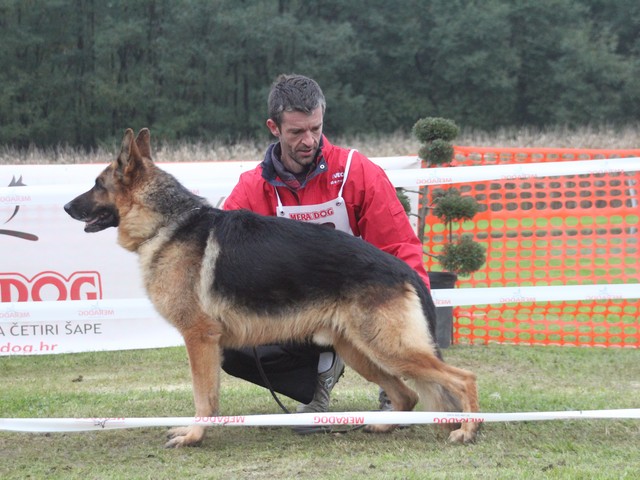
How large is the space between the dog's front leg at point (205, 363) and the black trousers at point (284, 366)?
606 mm

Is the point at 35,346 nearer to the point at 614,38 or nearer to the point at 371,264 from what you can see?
the point at 371,264

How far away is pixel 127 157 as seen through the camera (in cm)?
468

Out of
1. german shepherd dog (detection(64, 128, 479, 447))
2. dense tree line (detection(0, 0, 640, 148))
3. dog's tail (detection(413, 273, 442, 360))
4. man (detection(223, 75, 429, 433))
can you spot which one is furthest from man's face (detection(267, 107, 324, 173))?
dense tree line (detection(0, 0, 640, 148))

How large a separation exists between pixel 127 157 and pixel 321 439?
193 centimetres

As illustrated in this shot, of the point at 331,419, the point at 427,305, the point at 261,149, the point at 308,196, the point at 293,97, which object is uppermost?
the point at 293,97

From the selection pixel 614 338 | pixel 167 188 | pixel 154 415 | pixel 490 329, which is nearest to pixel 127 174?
pixel 167 188

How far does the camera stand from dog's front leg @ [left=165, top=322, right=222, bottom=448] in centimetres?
452

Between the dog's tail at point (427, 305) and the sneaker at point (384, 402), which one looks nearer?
the dog's tail at point (427, 305)

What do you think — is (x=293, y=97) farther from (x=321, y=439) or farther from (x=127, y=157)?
(x=321, y=439)

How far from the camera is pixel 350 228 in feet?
16.9

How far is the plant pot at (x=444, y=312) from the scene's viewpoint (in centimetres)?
789

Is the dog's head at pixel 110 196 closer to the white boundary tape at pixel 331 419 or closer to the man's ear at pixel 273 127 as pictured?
the man's ear at pixel 273 127

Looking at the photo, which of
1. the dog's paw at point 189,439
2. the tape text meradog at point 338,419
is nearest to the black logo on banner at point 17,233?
the dog's paw at point 189,439

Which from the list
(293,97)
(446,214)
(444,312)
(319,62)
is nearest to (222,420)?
(293,97)
